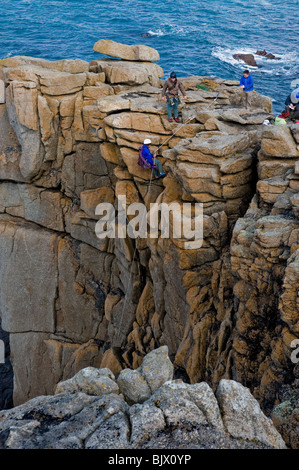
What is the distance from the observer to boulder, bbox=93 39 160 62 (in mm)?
33562

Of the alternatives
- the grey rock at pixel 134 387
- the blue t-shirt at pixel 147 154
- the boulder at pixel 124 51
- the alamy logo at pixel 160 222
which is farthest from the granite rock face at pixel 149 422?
the boulder at pixel 124 51

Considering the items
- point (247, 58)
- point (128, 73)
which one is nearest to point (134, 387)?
point (128, 73)

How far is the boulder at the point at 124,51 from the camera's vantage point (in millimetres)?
33562

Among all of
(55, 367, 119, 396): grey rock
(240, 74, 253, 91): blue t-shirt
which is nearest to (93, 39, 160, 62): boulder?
(240, 74, 253, 91): blue t-shirt

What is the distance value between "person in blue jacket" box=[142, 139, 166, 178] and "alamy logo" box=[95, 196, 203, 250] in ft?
6.34

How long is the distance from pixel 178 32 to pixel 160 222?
189 feet

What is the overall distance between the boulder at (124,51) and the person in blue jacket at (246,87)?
897 cm

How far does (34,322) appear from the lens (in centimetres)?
3731

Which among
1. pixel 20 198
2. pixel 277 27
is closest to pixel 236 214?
pixel 20 198

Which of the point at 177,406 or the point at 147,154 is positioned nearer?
the point at 177,406

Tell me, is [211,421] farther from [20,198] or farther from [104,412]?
[20,198]

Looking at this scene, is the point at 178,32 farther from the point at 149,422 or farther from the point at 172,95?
the point at 149,422

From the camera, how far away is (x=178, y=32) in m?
72.6

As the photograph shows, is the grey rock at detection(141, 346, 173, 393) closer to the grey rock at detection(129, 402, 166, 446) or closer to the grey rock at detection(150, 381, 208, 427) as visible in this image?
the grey rock at detection(150, 381, 208, 427)
